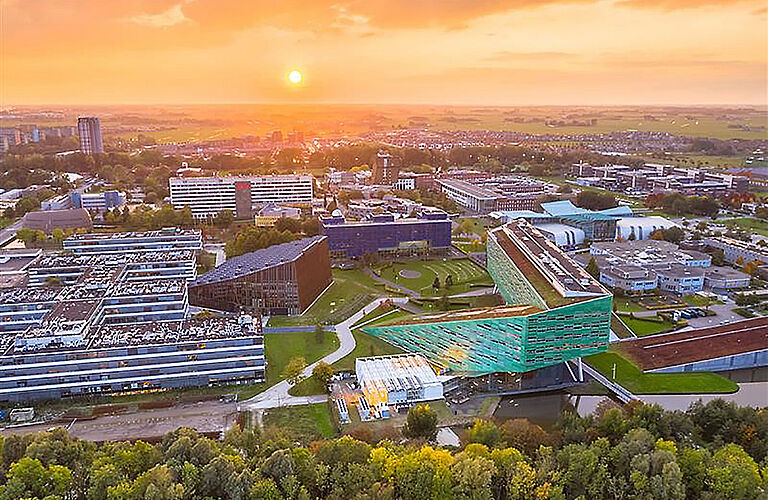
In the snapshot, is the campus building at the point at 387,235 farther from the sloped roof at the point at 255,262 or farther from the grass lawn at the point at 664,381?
the grass lawn at the point at 664,381

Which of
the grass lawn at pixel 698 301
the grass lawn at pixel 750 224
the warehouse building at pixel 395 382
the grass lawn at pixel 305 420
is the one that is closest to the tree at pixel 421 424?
the warehouse building at pixel 395 382

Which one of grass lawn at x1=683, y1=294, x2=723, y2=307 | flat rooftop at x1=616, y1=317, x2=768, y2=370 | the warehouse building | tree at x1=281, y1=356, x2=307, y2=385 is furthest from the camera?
grass lawn at x1=683, y1=294, x2=723, y2=307

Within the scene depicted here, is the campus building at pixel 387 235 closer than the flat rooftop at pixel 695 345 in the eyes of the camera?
No

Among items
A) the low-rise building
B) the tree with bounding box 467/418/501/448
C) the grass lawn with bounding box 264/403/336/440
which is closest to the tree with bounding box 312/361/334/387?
the grass lawn with bounding box 264/403/336/440

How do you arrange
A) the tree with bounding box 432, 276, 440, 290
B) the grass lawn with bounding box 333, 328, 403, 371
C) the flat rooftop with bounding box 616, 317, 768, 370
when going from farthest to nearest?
the tree with bounding box 432, 276, 440, 290
the flat rooftop with bounding box 616, 317, 768, 370
the grass lawn with bounding box 333, 328, 403, 371

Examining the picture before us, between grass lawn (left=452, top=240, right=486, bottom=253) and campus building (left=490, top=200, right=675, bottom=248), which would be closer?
grass lawn (left=452, top=240, right=486, bottom=253)

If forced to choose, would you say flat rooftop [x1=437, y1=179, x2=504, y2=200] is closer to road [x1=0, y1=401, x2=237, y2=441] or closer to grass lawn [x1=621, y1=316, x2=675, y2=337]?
grass lawn [x1=621, y1=316, x2=675, y2=337]

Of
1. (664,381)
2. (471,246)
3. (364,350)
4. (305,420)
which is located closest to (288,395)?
(305,420)
